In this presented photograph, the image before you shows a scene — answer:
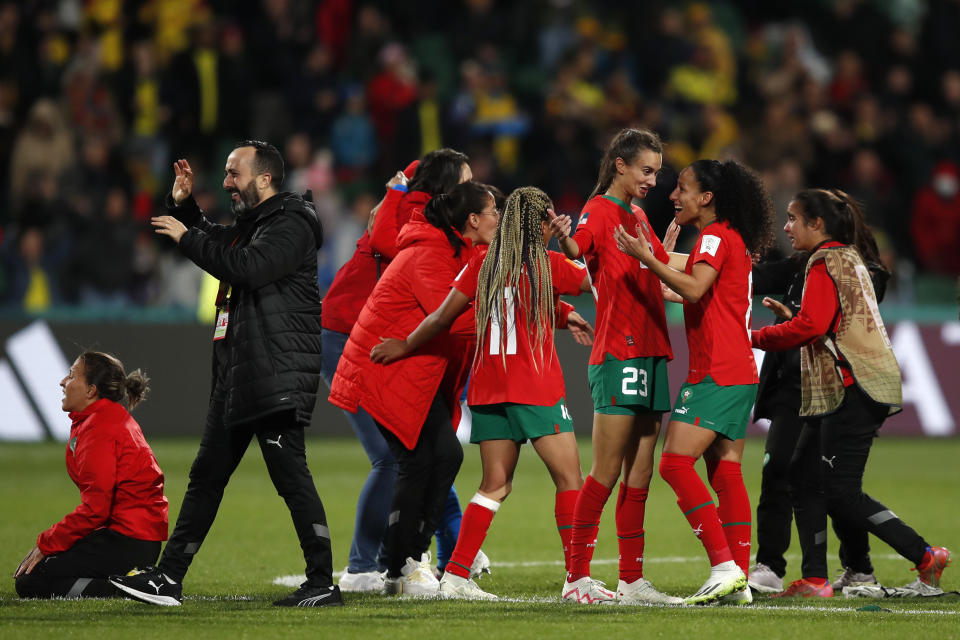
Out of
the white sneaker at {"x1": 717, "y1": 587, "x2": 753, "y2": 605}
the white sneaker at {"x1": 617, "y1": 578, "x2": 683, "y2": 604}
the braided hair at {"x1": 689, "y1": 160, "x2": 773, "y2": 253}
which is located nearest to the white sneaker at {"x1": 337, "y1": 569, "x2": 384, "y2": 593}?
the white sneaker at {"x1": 617, "y1": 578, "x2": 683, "y2": 604}

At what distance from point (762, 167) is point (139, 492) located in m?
13.2

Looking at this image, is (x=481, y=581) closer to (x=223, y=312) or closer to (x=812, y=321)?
(x=223, y=312)

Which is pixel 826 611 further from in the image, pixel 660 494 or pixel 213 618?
pixel 660 494

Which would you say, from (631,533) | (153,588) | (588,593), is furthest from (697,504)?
(153,588)

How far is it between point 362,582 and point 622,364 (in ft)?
5.97

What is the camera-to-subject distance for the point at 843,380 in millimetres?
6895

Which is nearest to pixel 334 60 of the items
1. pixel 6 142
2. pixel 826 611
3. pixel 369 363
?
pixel 6 142

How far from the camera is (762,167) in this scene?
18.5 meters

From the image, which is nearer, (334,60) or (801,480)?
(801,480)

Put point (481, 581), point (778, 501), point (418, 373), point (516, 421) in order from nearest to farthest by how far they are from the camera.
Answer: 1. point (516, 421)
2. point (418, 373)
3. point (778, 501)
4. point (481, 581)

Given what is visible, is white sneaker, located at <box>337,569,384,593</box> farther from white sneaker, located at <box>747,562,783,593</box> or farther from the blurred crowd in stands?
the blurred crowd in stands

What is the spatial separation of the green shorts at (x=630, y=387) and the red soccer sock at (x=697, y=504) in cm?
27

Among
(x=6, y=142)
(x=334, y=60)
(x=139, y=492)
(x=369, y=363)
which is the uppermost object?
(x=334, y=60)

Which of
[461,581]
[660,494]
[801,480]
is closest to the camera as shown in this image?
[461,581]
